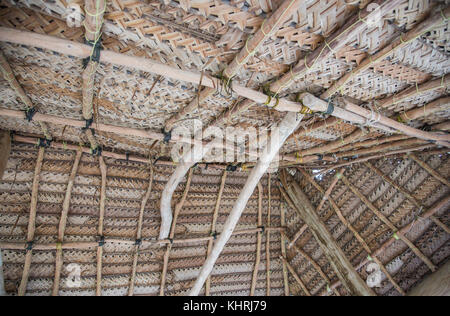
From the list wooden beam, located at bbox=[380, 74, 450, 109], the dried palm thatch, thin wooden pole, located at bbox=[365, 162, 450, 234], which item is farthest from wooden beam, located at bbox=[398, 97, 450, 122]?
thin wooden pole, located at bbox=[365, 162, 450, 234]

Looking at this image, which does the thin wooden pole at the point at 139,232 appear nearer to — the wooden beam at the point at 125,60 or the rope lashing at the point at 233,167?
the rope lashing at the point at 233,167

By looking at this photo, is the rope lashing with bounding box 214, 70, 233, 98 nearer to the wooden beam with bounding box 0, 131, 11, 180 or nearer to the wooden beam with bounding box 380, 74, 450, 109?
Answer: the wooden beam with bounding box 380, 74, 450, 109

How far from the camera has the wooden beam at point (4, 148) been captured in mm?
2960

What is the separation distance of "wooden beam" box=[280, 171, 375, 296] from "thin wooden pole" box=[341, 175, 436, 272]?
0.67 meters

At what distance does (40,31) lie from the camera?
1665mm

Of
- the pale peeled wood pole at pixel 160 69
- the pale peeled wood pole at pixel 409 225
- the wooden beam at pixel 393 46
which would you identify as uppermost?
the pale peeled wood pole at pixel 160 69

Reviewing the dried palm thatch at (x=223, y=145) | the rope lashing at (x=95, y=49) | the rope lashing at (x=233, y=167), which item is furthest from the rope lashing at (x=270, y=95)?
the rope lashing at (x=233, y=167)

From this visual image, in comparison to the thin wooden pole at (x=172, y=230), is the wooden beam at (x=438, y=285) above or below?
below

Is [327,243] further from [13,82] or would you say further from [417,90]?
[13,82]

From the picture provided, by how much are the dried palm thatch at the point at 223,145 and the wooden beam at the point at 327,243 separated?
2cm

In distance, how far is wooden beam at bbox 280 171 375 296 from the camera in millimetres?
3930

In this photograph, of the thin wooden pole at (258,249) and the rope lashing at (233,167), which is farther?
the thin wooden pole at (258,249)

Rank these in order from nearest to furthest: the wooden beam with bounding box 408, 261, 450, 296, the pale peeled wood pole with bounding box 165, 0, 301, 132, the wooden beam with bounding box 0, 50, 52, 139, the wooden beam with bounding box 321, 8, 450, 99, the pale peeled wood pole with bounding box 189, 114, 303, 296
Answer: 1. the pale peeled wood pole with bounding box 165, 0, 301, 132
2. the wooden beam with bounding box 321, 8, 450, 99
3. the wooden beam with bounding box 0, 50, 52, 139
4. the pale peeled wood pole with bounding box 189, 114, 303, 296
5. the wooden beam with bounding box 408, 261, 450, 296

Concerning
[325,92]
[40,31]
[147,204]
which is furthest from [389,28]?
[147,204]
